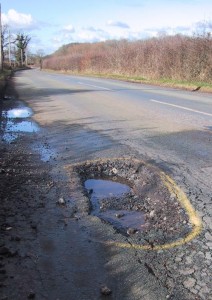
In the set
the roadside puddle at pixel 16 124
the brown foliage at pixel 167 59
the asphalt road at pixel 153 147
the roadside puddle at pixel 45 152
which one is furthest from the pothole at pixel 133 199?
the brown foliage at pixel 167 59

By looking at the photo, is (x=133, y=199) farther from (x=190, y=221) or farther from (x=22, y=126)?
(x=22, y=126)

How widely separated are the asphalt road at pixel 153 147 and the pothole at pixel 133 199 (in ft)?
0.78

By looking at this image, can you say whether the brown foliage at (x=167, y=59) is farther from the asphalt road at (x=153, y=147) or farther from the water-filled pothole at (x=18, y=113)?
the water-filled pothole at (x=18, y=113)

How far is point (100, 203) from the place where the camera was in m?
4.76

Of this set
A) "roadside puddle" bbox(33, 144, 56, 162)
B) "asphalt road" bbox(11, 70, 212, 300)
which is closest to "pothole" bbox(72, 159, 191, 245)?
"asphalt road" bbox(11, 70, 212, 300)

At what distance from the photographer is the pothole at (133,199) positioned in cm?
392

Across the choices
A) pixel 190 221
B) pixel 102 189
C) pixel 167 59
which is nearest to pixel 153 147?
pixel 102 189

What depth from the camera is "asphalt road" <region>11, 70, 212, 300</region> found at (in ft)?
10.0

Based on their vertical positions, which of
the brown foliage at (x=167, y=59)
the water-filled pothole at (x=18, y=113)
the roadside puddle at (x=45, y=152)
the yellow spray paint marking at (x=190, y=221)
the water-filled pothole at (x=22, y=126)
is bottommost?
the water-filled pothole at (x=18, y=113)

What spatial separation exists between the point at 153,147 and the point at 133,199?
7.65ft

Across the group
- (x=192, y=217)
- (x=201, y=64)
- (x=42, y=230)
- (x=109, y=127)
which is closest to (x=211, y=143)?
(x=109, y=127)

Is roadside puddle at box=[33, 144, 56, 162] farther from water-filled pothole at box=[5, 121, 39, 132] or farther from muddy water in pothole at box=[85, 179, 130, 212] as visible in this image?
water-filled pothole at box=[5, 121, 39, 132]

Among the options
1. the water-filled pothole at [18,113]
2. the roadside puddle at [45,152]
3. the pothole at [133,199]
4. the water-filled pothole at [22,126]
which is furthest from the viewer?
the water-filled pothole at [18,113]

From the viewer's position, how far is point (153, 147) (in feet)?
23.0
